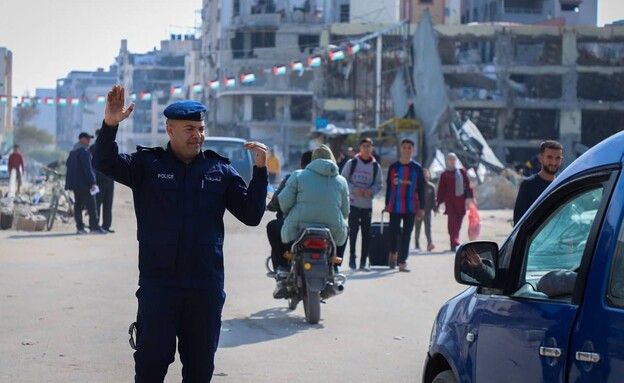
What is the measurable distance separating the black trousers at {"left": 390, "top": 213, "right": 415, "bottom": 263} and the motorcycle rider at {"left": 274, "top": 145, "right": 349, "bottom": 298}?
4.93 metres

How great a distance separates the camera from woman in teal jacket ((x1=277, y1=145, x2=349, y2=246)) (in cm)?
1212

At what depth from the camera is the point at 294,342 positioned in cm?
1056

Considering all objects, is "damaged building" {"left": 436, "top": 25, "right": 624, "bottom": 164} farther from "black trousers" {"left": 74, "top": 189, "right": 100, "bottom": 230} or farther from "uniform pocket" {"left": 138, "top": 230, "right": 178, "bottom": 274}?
"uniform pocket" {"left": 138, "top": 230, "right": 178, "bottom": 274}

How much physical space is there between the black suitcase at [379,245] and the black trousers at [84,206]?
296 inches

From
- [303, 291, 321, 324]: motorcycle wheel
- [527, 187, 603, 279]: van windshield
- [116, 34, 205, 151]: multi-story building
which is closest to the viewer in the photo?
[527, 187, 603, 279]: van windshield

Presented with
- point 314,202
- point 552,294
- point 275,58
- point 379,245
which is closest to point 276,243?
point 314,202

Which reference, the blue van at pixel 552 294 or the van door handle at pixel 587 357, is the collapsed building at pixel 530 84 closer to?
the blue van at pixel 552 294

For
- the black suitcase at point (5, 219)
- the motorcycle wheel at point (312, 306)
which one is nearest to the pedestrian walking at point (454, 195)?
the black suitcase at point (5, 219)

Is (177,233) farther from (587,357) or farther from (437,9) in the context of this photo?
(437,9)

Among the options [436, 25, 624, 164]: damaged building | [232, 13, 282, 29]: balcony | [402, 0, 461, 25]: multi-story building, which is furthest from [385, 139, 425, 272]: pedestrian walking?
[232, 13, 282, 29]: balcony

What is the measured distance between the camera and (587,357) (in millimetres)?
4074

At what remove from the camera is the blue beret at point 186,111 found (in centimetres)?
602

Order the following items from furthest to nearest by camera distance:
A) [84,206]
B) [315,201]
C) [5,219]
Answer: [5,219] → [84,206] → [315,201]

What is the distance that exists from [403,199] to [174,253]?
1169 cm
